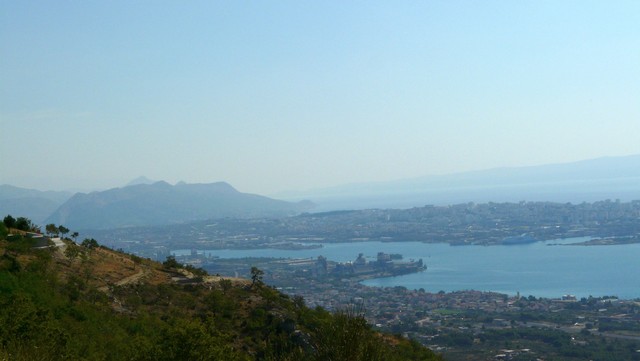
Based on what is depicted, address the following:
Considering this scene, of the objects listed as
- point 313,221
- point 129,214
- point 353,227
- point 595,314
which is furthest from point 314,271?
point 129,214

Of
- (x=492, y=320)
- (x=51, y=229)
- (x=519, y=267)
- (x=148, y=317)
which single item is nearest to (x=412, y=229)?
(x=519, y=267)

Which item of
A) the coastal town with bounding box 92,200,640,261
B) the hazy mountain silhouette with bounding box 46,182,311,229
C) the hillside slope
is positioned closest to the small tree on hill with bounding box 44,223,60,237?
the hillside slope

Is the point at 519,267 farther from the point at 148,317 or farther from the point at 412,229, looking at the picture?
the point at 148,317

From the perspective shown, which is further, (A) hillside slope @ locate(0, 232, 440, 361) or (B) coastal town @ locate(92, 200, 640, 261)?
(B) coastal town @ locate(92, 200, 640, 261)

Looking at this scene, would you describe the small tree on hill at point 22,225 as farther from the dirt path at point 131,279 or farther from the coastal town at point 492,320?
the coastal town at point 492,320

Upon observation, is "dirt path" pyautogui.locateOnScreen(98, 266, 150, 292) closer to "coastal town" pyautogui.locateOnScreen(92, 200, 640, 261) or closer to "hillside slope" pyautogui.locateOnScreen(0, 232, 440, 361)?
"hillside slope" pyautogui.locateOnScreen(0, 232, 440, 361)

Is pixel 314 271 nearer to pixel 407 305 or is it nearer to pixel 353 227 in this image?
pixel 407 305

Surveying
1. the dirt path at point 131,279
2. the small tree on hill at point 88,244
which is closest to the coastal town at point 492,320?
the dirt path at point 131,279
